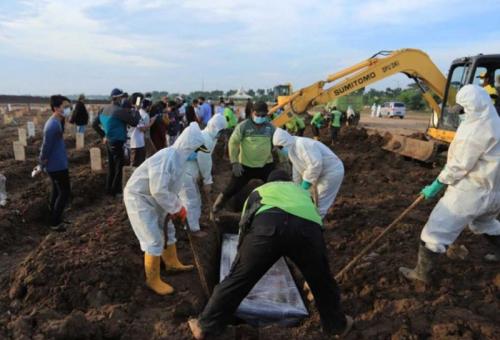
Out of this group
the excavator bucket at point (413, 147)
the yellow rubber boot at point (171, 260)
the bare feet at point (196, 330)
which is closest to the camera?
the bare feet at point (196, 330)

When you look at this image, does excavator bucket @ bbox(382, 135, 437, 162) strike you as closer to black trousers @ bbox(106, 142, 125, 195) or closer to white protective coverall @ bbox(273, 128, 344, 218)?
white protective coverall @ bbox(273, 128, 344, 218)

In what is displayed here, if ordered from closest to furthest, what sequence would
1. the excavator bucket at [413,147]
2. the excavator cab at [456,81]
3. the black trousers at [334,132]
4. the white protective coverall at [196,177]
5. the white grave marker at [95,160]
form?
the white protective coverall at [196,177] → the excavator cab at [456,81] → the white grave marker at [95,160] → the excavator bucket at [413,147] → the black trousers at [334,132]

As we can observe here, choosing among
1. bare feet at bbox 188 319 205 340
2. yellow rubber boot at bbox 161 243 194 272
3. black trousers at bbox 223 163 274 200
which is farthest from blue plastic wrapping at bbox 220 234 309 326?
black trousers at bbox 223 163 274 200

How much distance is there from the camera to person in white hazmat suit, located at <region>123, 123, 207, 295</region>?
391cm

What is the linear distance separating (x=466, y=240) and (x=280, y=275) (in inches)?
94.9

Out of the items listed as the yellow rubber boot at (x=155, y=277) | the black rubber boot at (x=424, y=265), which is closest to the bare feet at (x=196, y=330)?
the yellow rubber boot at (x=155, y=277)

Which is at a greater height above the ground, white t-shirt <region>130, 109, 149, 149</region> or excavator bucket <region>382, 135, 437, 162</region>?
white t-shirt <region>130, 109, 149, 149</region>

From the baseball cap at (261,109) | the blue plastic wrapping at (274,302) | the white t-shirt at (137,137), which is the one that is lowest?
the blue plastic wrapping at (274,302)

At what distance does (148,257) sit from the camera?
420 cm

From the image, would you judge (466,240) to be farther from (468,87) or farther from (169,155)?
(169,155)

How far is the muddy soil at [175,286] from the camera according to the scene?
338 cm

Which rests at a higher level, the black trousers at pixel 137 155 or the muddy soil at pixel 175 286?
the black trousers at pixel 137 155

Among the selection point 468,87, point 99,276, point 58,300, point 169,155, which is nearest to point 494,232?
point 468,87

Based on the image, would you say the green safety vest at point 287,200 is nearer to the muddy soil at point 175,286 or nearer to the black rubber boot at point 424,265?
the muddy soil at point 175,286
